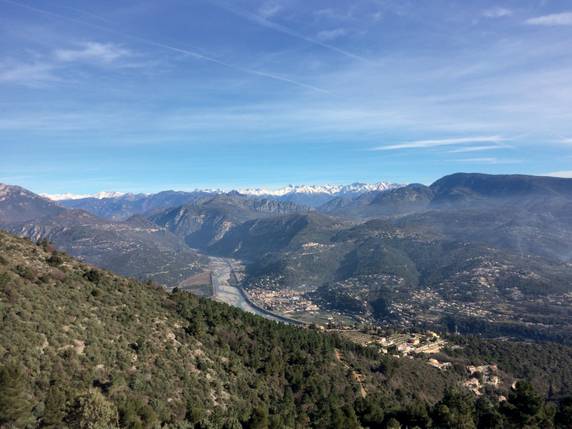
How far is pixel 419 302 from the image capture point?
187 meters

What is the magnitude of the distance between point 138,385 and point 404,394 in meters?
38.2

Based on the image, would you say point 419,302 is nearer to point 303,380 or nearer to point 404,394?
point 404,394

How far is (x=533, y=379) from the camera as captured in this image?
78312mm

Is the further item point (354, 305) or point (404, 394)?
point (354, 305)

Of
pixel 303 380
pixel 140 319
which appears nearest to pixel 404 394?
pixel 303 380

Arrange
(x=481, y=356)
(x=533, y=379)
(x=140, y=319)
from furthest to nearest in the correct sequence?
1. (x=481, y=356)
2. (x=533, y=379)
3. (x=140, y=319)

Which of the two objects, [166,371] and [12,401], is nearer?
[12,401]

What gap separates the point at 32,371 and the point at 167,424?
9.16 metres

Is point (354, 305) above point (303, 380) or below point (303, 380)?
below

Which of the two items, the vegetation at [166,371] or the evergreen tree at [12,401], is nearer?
the evergreen tree at [12,401]

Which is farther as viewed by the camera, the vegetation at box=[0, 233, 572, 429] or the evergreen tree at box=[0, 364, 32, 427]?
the vegetation at box=[0, 233, 572, 429]

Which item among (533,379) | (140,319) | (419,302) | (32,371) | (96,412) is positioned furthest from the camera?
(419,302)

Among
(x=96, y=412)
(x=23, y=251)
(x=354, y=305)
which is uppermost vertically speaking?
(x=23, y=251)

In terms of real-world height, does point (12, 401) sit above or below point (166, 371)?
above
